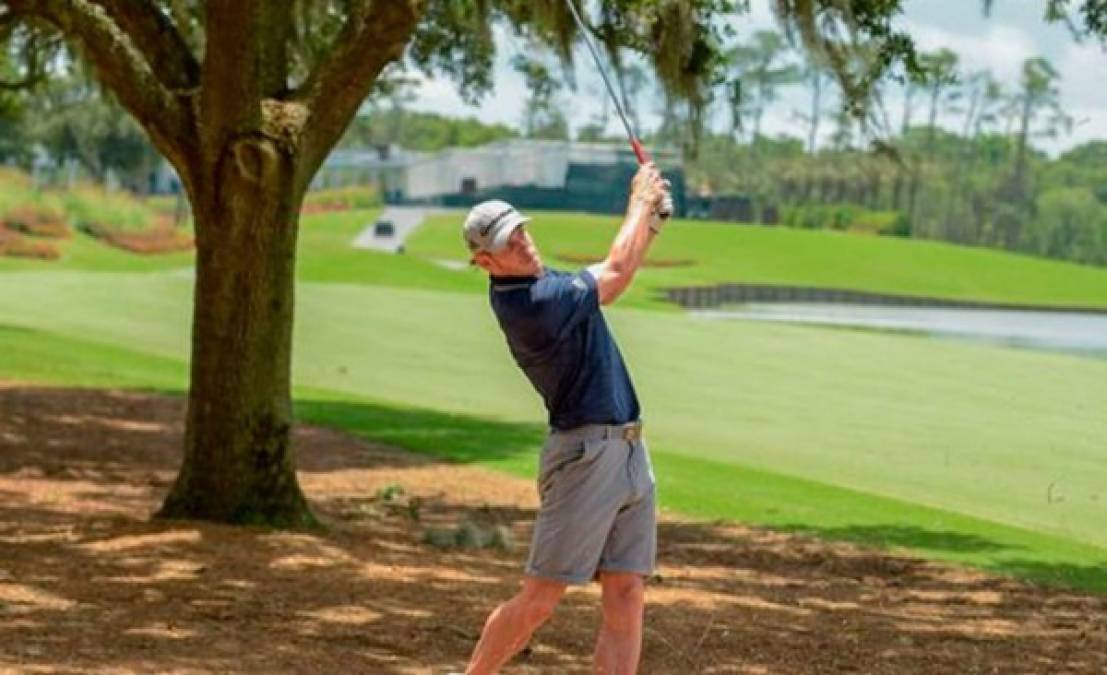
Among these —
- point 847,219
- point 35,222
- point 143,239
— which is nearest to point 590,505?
point 35,222

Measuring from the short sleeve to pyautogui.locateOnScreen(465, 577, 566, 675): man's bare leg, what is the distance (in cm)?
87

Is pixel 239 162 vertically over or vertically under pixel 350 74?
under

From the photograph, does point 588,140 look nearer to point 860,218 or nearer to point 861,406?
point 860,218

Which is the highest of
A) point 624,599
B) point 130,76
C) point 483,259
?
point 130,76

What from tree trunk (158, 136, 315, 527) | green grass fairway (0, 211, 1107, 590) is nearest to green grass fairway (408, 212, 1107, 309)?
green grass fairway (0, 211, 1107, 590)

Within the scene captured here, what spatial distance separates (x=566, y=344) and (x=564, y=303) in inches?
5.4

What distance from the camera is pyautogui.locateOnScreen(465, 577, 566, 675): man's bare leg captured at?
733cm

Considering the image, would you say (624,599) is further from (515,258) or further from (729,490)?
(729,490)

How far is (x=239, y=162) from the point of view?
38.7 feet

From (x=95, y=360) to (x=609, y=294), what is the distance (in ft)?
70.5

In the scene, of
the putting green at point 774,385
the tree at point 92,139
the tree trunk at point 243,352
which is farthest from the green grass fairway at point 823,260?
the tree trunk at point 243,352

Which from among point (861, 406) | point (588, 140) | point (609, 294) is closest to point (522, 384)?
point (861, 406)

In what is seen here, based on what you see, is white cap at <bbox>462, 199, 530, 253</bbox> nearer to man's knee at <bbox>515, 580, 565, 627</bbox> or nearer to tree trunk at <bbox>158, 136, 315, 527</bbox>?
man's knee at <bbox>515, 580, 565, 627</bbox>

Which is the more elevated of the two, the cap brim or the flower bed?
the cap brim
